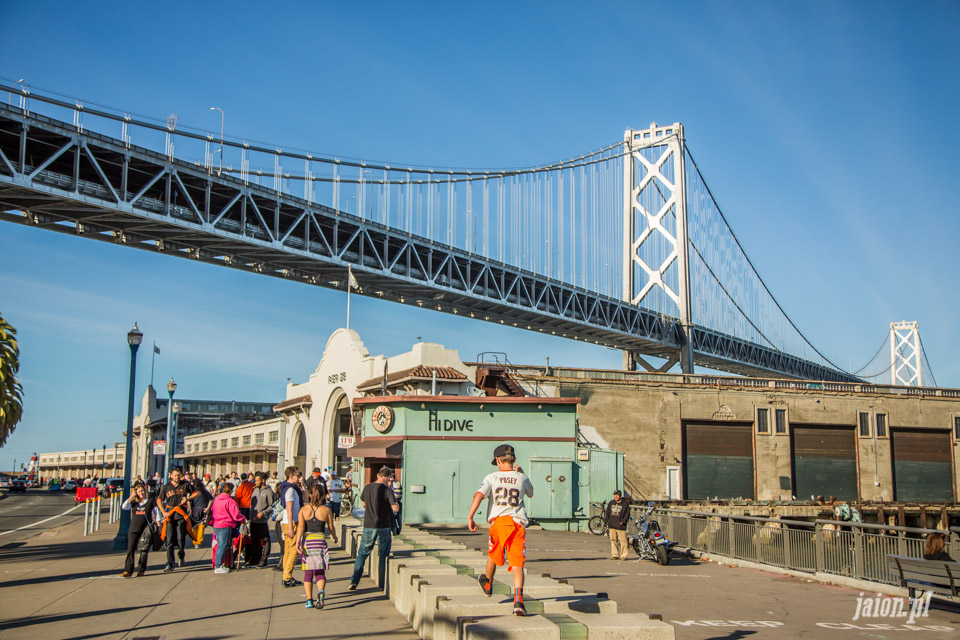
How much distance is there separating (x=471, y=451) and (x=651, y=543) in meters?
8.87

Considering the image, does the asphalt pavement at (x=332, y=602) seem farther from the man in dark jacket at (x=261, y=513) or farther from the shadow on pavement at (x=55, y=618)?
the man in dark jacket at (x=261, y=513)

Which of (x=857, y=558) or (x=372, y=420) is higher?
(x=372, y=420)

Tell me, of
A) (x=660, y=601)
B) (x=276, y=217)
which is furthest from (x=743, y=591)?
(x=276, y=217)

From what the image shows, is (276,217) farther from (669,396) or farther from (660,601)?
→ (660,601)

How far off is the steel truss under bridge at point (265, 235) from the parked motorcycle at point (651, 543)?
36.6 m

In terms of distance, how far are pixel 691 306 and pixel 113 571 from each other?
7498 centimetres

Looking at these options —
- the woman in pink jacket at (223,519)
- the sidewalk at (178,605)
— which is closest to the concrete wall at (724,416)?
A: the sidewalk at (178,605)

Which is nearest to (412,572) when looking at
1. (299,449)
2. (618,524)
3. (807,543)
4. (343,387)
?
(618,524)

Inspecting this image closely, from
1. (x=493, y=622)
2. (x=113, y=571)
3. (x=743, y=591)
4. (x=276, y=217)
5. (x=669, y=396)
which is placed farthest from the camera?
(x=276, y=217)

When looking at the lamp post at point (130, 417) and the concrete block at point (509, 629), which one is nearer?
the concrete block at point (509, 629)

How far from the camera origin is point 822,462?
43.2 meters

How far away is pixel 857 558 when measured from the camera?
49.3 feet

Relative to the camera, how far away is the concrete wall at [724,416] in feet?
131

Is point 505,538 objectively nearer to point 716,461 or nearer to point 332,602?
point 332,602
